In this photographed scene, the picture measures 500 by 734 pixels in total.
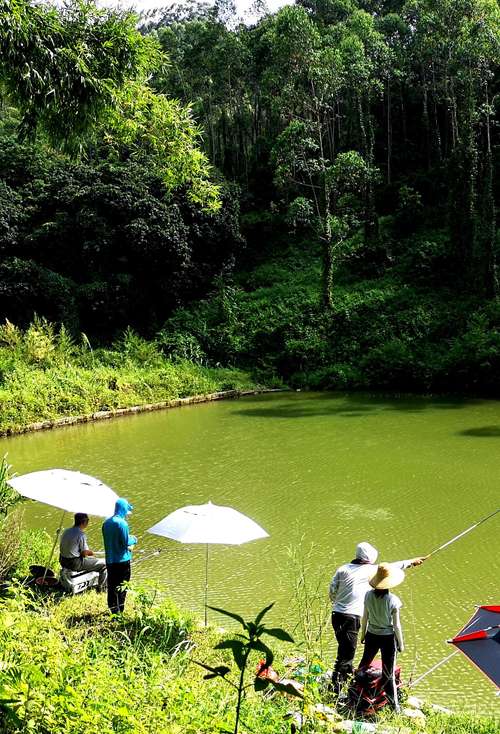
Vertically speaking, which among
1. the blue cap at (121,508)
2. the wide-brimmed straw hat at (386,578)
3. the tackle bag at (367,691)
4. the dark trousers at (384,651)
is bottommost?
the tackle bag at (367,691)

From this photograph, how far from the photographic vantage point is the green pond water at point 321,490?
6.41 m

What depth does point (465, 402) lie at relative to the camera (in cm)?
1809

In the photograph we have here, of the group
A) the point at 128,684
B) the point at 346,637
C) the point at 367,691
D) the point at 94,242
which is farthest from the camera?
the point at 94,242

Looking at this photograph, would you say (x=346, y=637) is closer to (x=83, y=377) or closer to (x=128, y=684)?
(x=128, y=684)

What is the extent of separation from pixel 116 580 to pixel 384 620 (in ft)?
8.03

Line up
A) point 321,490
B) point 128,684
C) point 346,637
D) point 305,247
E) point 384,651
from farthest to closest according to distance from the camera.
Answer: point 305,247 < point 321,490 < point 346,637 < point 384,651 < point 128,684

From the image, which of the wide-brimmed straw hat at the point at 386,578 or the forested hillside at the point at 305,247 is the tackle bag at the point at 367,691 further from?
the forested hillside at the point at 305,247

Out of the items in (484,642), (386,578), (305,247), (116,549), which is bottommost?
(484,642)

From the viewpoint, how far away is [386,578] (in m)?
4.40

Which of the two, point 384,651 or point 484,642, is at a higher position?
point 484,642

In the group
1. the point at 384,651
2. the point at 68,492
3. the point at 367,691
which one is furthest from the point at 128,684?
the point at 68,492

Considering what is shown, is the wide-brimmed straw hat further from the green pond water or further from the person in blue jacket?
the person in blue jacket

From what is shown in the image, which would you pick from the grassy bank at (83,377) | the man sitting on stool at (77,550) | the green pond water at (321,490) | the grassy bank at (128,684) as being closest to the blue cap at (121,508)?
the man sitting on stool at (77,550)

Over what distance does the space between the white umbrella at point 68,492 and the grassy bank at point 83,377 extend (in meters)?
10.0
